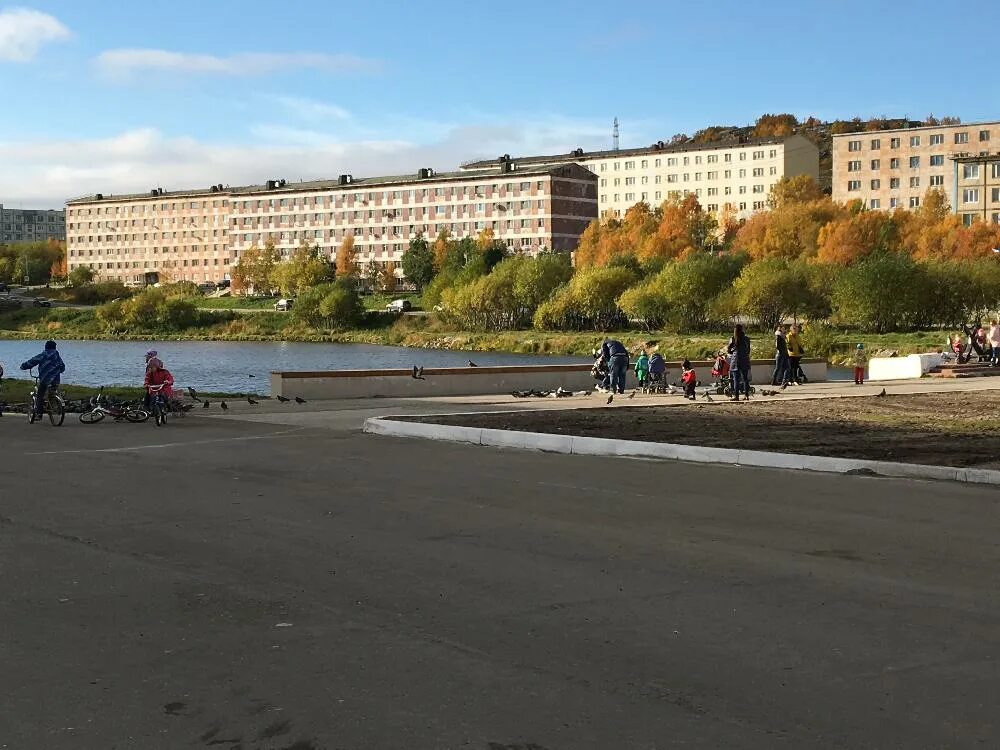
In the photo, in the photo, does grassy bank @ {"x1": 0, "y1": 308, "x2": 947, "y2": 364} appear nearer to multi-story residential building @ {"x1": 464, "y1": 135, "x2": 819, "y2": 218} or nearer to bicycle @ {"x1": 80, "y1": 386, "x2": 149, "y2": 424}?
multi-story residential building @ {"x1": 464, "y1": 135, "x2": 819, "y2": 218}

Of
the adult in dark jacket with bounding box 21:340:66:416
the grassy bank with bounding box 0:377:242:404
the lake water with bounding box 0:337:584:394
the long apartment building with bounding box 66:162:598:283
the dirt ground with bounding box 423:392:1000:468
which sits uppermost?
the long apartment building with bounding box 66:162:598:283

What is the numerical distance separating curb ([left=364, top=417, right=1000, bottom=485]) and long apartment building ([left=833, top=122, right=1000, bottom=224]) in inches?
4705

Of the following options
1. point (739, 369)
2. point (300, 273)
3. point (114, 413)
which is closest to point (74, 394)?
point (114, 413)

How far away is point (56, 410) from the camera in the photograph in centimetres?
2369

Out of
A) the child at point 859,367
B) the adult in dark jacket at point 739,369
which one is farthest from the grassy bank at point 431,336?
the adult in dark jacket at point 739,369

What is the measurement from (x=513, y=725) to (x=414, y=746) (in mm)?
498

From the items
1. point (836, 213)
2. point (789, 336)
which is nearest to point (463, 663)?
point (789, 336)

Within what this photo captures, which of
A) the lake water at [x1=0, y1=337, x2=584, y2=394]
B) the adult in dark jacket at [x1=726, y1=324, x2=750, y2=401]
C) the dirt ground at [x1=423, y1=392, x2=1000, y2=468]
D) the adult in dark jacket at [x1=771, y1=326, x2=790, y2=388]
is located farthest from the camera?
the lake water at [x1=0, y1=337, x2=584, y2=394]

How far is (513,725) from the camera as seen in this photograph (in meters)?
5.68

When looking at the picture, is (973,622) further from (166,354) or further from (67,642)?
(166,354)

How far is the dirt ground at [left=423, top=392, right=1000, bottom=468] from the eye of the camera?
1728 cm

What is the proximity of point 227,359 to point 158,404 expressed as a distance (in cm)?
7020

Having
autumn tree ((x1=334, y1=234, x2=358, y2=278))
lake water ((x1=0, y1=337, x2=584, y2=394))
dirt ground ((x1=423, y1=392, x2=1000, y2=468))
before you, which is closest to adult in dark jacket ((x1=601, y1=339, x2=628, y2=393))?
dirt ground ((x1=423, y1=392, x2=1000, y2=468))

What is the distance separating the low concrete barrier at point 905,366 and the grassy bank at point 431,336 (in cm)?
3287
